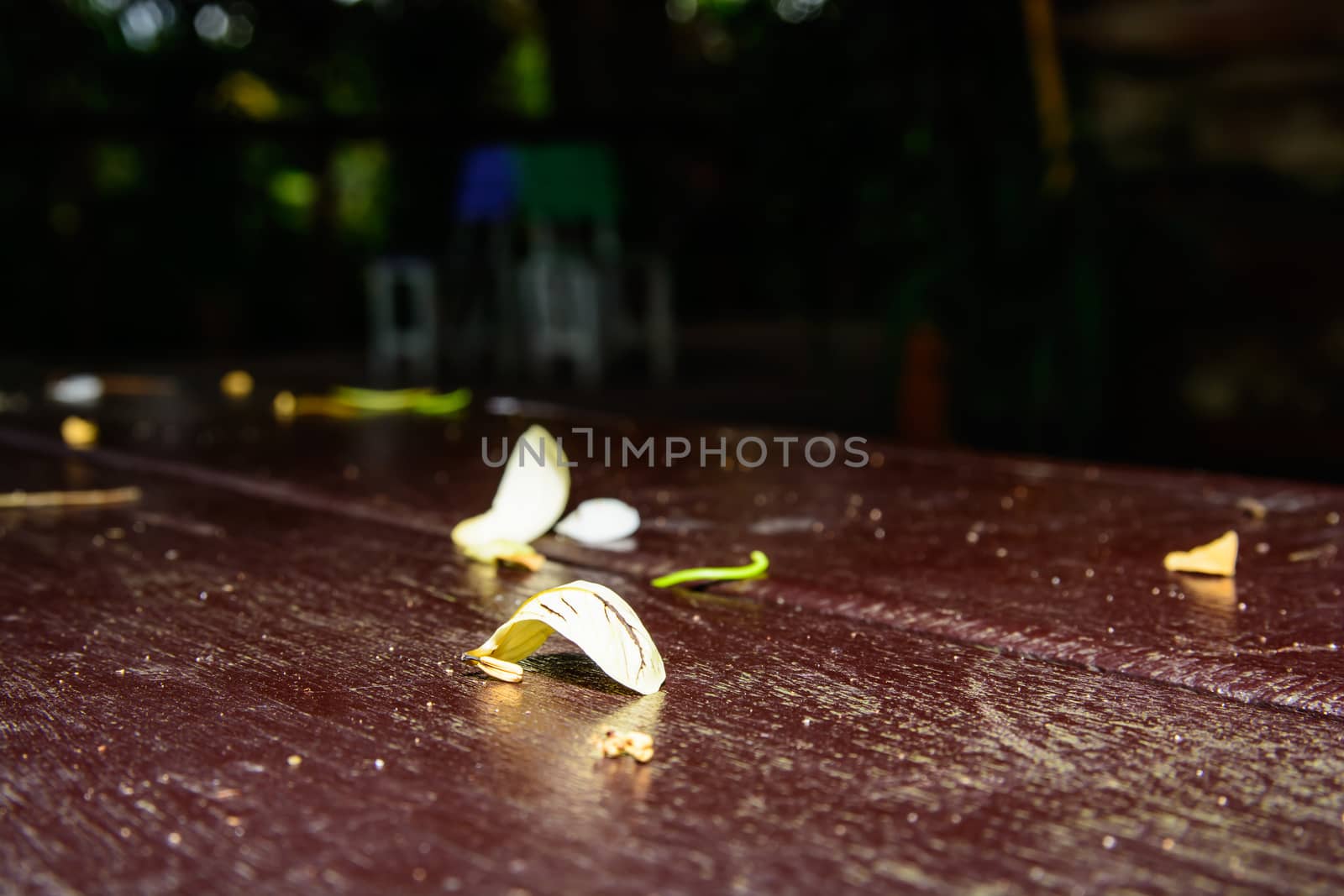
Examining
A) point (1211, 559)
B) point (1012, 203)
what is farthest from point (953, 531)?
point (1012, 203)

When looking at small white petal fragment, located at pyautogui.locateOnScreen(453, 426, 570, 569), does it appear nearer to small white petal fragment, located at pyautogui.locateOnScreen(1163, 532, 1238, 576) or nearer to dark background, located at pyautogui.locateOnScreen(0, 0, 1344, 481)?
small white petal fragment, located at pyautogui.locateOnScreen(1163, 532, 1238, 576)

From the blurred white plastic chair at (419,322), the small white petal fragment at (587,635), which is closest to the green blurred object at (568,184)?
the blurred white plastic chair at (419,322)

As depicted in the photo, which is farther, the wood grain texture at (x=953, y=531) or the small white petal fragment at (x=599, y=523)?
the small white petal fragment at (x=599, y=523)

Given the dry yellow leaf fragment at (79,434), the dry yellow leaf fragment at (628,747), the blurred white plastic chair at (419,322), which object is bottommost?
the dry yellow leaf fragment at (628,747)

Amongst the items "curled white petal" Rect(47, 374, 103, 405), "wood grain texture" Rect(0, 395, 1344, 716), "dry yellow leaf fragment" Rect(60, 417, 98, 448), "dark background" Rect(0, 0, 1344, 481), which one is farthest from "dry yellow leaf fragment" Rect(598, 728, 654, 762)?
"dark background" Rect(0, 0, 1344, 481)

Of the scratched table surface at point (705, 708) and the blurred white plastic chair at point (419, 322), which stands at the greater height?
the blurred white plastic chair at point (419, 322)

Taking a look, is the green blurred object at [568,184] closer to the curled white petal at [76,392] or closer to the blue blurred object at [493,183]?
the blue blurred object at [493,183]

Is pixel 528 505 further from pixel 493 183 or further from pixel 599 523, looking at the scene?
pixel 493 183
